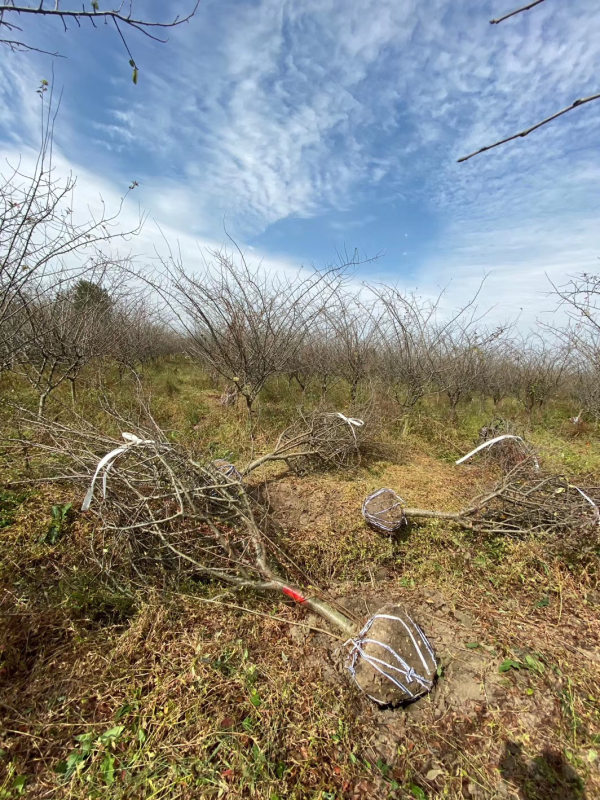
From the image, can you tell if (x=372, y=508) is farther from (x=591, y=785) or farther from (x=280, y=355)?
(x=280, y=355)

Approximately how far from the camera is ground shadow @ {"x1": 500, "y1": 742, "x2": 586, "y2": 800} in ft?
4.50

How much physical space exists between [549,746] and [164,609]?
7.18ft

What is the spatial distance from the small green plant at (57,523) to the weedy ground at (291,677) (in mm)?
14

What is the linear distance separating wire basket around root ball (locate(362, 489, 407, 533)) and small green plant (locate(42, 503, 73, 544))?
2.68m

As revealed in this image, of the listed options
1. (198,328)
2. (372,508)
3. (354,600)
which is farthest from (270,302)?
(354,600)

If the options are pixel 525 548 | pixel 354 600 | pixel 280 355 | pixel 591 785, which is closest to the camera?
pixel 591 785

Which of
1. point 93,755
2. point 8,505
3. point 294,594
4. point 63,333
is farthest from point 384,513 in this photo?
point 63,333

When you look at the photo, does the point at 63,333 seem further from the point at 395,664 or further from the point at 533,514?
the point at 533,514

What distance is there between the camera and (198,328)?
542 centimetres

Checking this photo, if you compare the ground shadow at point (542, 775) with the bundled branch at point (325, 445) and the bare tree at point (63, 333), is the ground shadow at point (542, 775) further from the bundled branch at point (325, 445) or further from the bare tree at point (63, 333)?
the bare tree at point (63, 333)

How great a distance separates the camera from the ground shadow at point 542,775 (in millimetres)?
1373

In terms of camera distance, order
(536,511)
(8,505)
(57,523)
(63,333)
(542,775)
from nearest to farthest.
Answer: (542,775) → (57,523) → (8,505) → (536,511) → (63,333)

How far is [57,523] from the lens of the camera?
2713 mm

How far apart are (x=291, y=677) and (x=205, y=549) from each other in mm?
974
